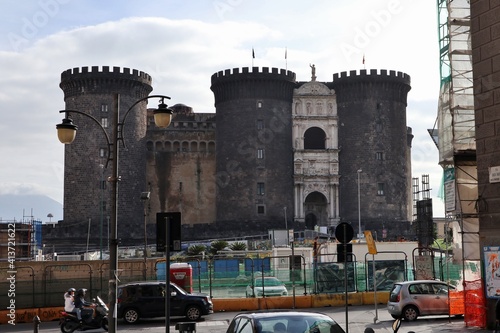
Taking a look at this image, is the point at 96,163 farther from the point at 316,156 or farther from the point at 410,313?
the point at 410,313

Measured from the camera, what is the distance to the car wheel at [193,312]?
2164 cm

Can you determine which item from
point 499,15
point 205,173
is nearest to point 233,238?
Result: point 205,173

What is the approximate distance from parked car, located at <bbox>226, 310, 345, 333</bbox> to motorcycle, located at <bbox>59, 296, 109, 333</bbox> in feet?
31.8

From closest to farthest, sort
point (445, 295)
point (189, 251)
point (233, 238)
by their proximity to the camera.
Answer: point (445, 295)
point (189, 251)
point (233, 238)

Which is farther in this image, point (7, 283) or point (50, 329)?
point (7, 283)

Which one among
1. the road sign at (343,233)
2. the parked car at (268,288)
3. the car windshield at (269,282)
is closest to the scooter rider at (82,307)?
the parked car at (268,288)

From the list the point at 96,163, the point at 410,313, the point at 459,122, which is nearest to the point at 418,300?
the point at 410,313

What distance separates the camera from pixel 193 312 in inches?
854

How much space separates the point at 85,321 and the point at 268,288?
8.77 meters

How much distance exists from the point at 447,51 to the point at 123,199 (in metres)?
49.7

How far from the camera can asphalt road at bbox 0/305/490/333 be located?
18.7 metres

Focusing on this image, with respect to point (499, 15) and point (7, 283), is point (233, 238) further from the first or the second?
point (499, 15)

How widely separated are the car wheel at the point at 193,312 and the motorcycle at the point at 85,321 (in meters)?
3.06

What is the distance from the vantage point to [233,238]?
6775 centimetres
